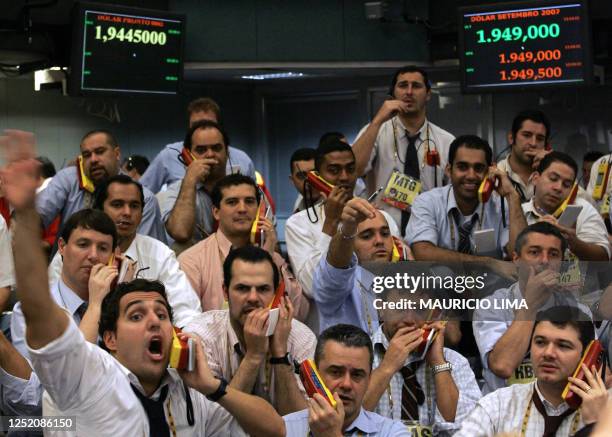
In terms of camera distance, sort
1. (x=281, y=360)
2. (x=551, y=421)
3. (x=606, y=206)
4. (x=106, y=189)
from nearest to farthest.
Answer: (x=551, y=421) < (x=281, y=360) < (x=106, y=189) < (x=606, y=206)

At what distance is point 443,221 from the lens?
611 centimetres

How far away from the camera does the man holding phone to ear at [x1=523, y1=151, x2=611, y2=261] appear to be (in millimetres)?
6086

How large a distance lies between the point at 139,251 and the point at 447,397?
1587 mm

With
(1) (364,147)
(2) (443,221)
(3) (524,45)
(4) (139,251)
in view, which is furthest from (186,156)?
(3) (524,45)

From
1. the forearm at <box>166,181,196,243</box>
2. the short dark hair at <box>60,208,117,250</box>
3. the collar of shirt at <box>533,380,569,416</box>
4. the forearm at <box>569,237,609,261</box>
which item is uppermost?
the forearm at <box>166,181,196,243</box>

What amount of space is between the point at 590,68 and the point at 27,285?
5614 mm

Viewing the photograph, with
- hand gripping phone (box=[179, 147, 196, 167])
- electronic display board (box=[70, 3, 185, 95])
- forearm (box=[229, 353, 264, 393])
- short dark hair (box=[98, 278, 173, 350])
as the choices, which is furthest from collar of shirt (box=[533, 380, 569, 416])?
electronic display board (box=[70, 3, 185, 95])

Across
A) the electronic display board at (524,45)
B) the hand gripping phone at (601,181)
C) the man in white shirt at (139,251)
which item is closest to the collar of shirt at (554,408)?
the man in white shirt at (139,251)

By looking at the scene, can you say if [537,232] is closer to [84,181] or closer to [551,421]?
[551,421]

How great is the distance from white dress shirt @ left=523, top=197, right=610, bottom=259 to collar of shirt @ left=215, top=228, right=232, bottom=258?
66.0 inches

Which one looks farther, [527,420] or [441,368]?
[441,368]

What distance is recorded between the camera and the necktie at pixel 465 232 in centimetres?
611

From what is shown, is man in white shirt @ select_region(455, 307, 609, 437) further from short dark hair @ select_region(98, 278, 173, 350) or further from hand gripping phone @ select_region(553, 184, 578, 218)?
hand gripping phone @ select_region(553, 184, 578, 218)

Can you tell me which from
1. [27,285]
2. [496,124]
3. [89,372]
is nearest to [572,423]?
[89,372]
